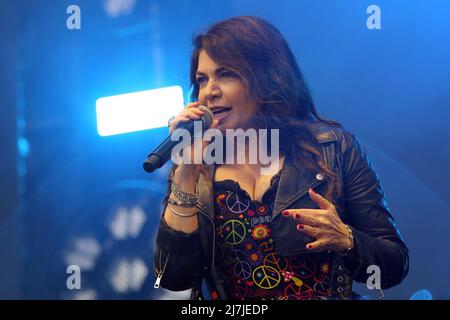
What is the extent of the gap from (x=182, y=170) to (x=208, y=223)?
18cm

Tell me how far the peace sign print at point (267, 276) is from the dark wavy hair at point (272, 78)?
13.8 inches

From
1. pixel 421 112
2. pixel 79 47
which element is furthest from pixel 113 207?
pixel 421 112

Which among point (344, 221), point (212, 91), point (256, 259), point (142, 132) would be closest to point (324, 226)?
point (344, 221)

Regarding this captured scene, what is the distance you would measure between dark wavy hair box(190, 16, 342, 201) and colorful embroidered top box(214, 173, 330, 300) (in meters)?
0.16

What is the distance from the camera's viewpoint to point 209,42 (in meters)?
2.21

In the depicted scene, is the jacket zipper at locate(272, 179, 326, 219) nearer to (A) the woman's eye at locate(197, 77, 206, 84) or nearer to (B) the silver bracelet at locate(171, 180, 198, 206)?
(B) the silver bracelet at locate(171, 180, 198, 206)

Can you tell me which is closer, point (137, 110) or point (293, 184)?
point (293, 184)

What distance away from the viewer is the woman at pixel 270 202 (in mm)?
2010

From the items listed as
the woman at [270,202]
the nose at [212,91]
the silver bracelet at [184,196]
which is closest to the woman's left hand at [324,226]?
the woman at [270,202]

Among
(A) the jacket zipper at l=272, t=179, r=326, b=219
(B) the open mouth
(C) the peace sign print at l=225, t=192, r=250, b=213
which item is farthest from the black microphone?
(A) the jacket zipper at l=272, t=179, r=326, b=219

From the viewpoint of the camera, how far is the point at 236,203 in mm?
2061

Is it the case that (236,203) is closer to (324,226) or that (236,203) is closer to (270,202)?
(270,202)

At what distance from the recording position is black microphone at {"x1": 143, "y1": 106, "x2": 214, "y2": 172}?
181 centimetres

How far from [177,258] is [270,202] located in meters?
0.34
